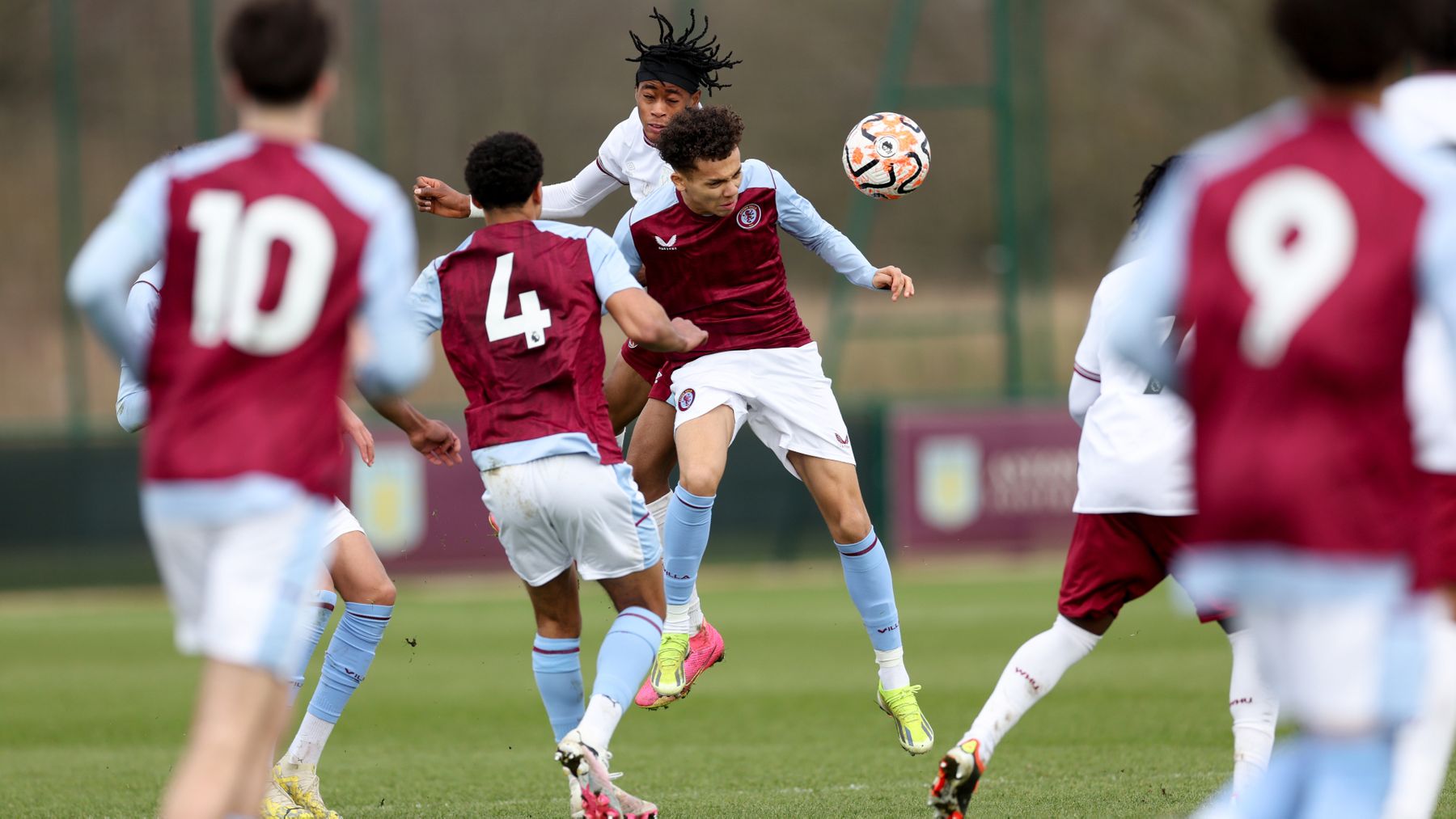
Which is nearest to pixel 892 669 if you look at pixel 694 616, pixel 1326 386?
pixel 694 616

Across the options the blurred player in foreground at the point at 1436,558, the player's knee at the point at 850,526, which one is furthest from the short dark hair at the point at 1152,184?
the player's knee at the point at 850,526

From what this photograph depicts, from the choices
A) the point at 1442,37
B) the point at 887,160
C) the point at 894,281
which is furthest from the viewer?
the point at 887,160

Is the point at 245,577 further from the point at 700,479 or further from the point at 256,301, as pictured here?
the point at 700,479

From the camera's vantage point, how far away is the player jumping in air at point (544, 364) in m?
5.16

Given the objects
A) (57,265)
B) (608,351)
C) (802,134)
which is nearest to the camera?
(608,351)

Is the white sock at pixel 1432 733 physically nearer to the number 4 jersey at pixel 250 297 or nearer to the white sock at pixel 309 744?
the number 4 jersey at pixel 250 297

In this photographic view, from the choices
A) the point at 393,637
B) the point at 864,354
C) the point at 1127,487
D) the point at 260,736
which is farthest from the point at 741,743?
the point at 864,354

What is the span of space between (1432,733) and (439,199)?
12.9 ft

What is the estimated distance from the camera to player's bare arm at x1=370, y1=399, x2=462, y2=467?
5043 mm

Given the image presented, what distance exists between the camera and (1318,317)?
3.02 m

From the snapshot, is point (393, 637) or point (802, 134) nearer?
point (393, 637)

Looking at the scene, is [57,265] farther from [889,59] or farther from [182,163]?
[182,163]

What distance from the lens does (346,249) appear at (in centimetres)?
367

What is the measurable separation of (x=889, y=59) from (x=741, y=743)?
1294 cm
